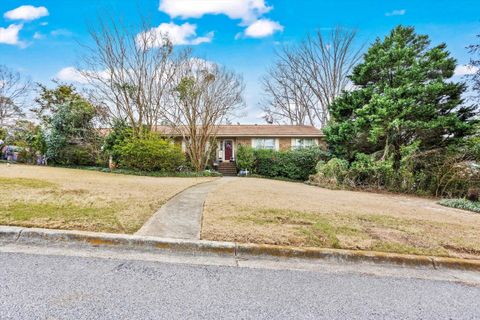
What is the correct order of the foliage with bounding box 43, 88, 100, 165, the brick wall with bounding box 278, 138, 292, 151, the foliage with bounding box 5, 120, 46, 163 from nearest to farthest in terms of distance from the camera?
the foliage with bounding box 43, 88, 100, 165, the foliage with bounding box 5, 120, 46, 163, the brick wall with bounding box 278, 138, 292, 151

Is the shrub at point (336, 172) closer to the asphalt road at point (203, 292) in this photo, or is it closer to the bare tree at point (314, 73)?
the asphalt road at point (203, 292)

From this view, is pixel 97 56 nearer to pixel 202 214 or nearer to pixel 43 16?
pixel 43 16

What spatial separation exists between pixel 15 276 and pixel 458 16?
54.8 feet

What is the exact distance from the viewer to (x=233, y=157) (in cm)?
2120

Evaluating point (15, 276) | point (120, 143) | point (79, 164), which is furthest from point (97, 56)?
point (15, 276)

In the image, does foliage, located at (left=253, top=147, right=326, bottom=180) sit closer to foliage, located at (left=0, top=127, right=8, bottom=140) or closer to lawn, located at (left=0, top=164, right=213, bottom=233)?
lawn, located at (left=0, top=164, right=213, bottom=233)

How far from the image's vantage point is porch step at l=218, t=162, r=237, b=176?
734 inches

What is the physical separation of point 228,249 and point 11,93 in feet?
109

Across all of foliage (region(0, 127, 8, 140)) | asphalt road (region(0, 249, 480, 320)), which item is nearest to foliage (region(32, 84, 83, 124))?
foliage (region(0, 127, 8, 140))

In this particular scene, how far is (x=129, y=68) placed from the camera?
16.0m

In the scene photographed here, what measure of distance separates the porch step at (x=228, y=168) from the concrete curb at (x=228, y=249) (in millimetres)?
15014

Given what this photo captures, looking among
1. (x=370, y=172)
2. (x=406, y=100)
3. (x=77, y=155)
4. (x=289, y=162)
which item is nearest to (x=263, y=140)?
(x=289, y=162)

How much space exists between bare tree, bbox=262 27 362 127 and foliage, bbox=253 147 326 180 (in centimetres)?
696

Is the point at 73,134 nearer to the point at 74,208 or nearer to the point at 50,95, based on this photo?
the point at 50,95
